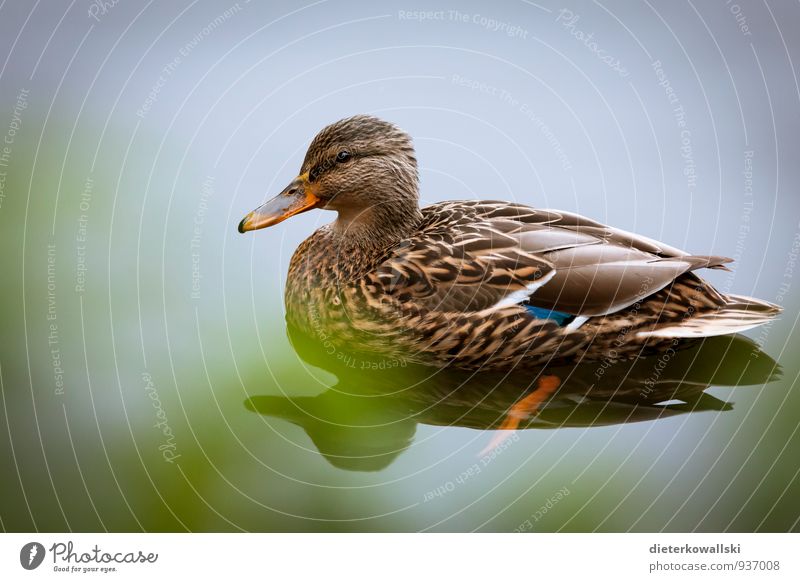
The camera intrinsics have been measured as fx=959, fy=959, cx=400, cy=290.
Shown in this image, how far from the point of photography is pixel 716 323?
4.44 meters

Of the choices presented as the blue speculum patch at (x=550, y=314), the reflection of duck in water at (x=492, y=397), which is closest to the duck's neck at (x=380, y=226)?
the reflection of duck in water at (x=492, y=397)

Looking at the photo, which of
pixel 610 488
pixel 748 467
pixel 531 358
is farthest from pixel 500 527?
pixel 748 467

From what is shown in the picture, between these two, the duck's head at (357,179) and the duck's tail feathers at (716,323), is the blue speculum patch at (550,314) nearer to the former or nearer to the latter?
the duck's tail feathers at (716,323)

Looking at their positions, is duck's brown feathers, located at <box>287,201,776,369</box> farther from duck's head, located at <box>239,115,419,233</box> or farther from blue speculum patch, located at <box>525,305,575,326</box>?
duck's head, located at <box>239,115,419,233</box>

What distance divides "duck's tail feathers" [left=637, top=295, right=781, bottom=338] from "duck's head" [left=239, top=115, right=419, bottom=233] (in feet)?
4.36

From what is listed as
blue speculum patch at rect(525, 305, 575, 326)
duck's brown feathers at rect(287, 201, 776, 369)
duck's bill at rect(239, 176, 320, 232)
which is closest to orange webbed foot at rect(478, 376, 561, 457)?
duck's brown feathers at rect(287, 201, 776, 369)

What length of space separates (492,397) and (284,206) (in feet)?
4.44

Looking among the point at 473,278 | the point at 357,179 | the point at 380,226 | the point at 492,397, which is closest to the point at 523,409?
the point at 492,397

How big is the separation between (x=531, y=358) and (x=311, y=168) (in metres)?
1.39

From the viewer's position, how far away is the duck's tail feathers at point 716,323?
4.41m

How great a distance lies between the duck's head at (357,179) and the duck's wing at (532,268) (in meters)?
0.24

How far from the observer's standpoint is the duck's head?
4.57 meters

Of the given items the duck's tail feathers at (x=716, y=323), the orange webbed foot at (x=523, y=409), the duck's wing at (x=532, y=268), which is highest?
the duck's wing at (x=532, y=268)

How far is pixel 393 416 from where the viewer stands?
4332 mm
